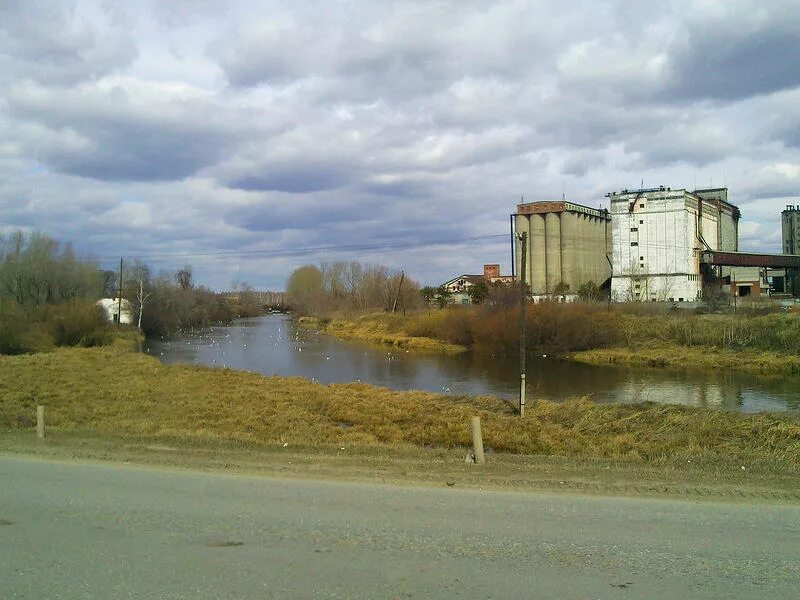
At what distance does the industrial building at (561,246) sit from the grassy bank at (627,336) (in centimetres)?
4071

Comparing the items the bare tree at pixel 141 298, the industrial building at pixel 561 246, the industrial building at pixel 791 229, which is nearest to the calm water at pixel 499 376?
the bare tree at pixel 141 298

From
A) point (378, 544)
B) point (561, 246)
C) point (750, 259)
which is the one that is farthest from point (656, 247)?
point (378, 544)

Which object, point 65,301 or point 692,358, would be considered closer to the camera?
point 692,358

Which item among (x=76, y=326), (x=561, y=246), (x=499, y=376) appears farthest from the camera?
(x=561, y=246)

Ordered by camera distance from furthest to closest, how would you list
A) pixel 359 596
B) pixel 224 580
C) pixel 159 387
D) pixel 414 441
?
pixel 159 387 → pixel 414 441 → pixel 224 580 → pixel 359 596

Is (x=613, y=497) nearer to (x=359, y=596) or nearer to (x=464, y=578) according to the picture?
(x=464, y=578)

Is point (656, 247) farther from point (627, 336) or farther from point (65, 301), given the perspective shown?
point (65, 301)

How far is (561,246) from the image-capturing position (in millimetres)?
107062

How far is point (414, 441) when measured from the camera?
649 inches

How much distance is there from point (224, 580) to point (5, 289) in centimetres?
7087

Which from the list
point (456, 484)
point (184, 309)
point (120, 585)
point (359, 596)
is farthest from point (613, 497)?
point (184, 309)

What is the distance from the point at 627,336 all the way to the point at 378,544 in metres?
51.9

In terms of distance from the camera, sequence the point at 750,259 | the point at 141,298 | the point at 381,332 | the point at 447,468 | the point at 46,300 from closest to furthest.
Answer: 1. the point at 447,468
2. the point at 46,300
3. the point at 381,332
4. the point at 141,298
5. the point at 750,259

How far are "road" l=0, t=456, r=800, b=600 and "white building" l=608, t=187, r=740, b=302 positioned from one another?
274 ft
